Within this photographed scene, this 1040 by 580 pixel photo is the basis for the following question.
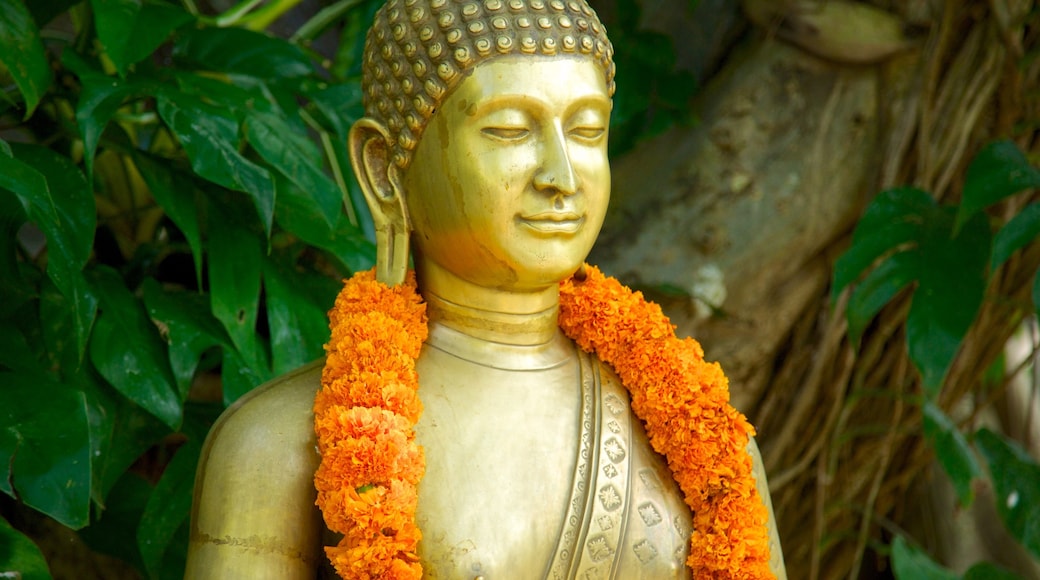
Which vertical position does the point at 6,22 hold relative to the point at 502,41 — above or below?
below

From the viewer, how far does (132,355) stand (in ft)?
5.98

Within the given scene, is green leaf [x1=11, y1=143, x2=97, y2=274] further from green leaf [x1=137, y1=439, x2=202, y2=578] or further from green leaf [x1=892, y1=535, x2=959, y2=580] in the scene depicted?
green leaf [x1=892, y1=535, x2=959, y2=580]

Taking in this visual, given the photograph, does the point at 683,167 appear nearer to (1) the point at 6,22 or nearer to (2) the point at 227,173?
(2) the point at 227,173

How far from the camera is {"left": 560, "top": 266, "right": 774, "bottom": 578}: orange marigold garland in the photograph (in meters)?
1.38

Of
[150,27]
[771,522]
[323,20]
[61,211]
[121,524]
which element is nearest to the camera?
[771,522]

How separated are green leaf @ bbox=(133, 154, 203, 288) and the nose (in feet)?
2.18

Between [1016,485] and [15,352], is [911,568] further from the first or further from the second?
[15,352]

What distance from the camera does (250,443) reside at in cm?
133

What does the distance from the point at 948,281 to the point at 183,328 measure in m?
1.17

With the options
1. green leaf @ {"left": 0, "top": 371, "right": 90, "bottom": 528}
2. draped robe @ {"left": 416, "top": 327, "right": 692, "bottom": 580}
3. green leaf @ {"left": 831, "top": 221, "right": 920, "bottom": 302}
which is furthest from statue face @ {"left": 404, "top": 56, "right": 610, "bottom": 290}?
green leaf @ {"left": 831, "top": 221, "right": 920, "bottom": 302}

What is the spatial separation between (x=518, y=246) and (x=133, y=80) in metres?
0.78

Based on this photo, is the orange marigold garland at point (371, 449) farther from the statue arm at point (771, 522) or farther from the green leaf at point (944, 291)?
the green leaf at point (944, 291)

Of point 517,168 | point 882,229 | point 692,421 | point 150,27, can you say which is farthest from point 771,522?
point 150,27

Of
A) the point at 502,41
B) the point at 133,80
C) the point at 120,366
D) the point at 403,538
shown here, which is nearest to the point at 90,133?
the point at 133,80
